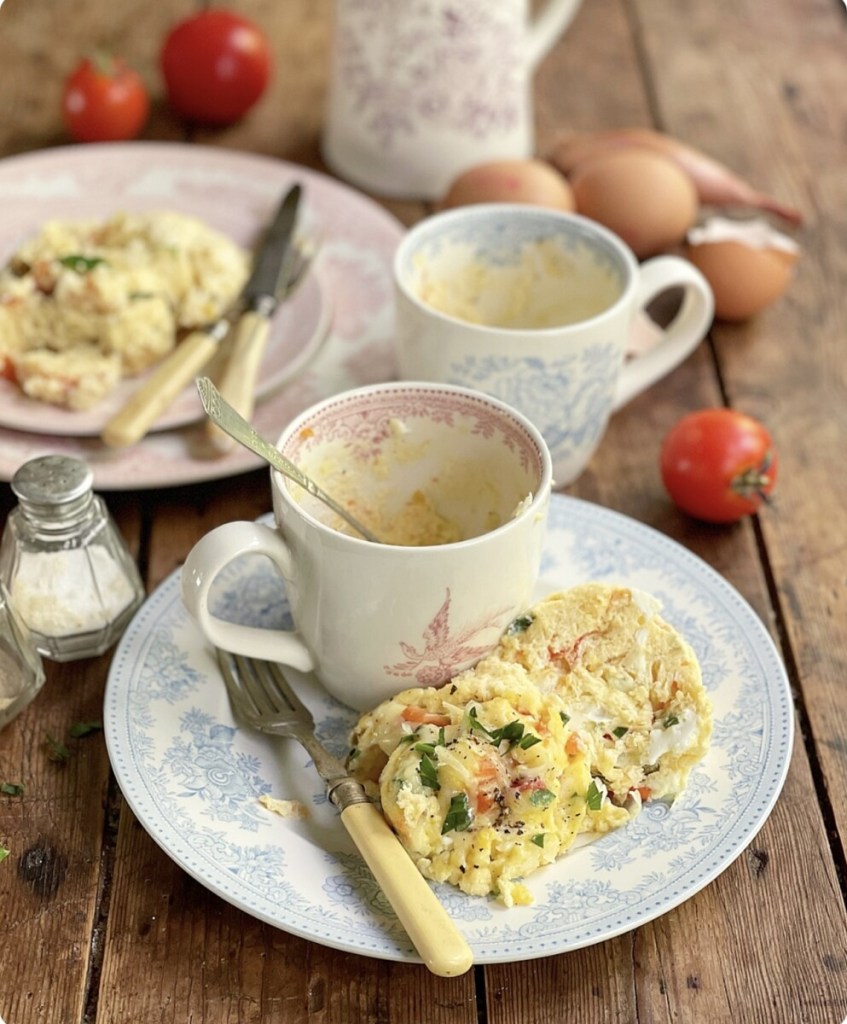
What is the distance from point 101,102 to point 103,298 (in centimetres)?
80

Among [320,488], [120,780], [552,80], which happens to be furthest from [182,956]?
[552,80]

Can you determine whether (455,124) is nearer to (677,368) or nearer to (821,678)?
(677,368)

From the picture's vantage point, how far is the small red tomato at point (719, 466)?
1681mm

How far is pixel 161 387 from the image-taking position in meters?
1.71

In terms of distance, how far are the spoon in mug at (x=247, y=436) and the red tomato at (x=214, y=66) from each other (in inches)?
56.8

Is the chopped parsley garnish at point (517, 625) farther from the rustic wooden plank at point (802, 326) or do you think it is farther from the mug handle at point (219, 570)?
the rustic wooden plank at point (802, 326)

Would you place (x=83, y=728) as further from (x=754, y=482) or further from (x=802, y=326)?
(x=802, y=326)

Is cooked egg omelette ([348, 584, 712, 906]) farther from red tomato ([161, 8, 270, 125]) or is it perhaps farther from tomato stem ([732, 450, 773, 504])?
→ red tomato ([161, 8, 270, 125])

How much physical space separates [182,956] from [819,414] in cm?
128

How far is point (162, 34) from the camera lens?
289 centimetres

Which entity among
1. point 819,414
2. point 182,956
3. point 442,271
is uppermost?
point 442,271

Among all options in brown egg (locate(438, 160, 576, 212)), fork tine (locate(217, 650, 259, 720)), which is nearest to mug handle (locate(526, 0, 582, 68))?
brown egg (locate(438, 160, 576, 212))

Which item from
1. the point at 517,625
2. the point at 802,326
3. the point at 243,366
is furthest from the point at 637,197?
the point at 517,625

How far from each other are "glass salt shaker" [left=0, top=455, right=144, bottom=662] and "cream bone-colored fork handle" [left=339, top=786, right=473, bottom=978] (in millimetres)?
441
